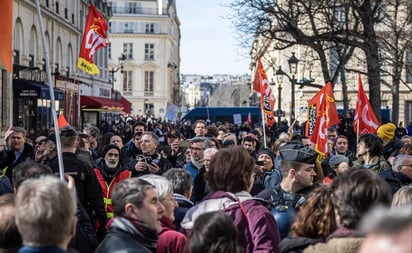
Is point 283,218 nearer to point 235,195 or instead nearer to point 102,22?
point 235,195

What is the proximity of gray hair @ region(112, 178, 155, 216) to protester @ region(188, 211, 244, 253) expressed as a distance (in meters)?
0.46

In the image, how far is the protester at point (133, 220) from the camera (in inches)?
153

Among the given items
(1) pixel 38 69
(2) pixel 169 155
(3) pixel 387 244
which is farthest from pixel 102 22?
(1) pixel 38 69

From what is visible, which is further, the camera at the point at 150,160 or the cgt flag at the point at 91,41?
the cgt flag at the point at 91,41

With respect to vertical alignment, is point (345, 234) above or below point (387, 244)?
below

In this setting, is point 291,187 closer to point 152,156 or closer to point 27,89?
point 152,156

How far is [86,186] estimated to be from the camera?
6613mm

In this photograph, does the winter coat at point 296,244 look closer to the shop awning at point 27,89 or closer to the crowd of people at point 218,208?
the crowd of people at point 218,208

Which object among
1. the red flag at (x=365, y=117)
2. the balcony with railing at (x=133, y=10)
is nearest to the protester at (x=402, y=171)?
the red flag at (x=365, y=117)

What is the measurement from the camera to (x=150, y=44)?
329 ft

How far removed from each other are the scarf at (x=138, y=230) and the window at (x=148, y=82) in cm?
9665

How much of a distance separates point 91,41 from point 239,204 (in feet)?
32.2

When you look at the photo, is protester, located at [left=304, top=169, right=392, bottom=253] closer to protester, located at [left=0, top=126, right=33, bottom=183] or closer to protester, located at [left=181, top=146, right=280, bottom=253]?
protester, located at [left=181, top=146, right=280, bottom=253]

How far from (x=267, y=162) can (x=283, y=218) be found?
13.4 ft
